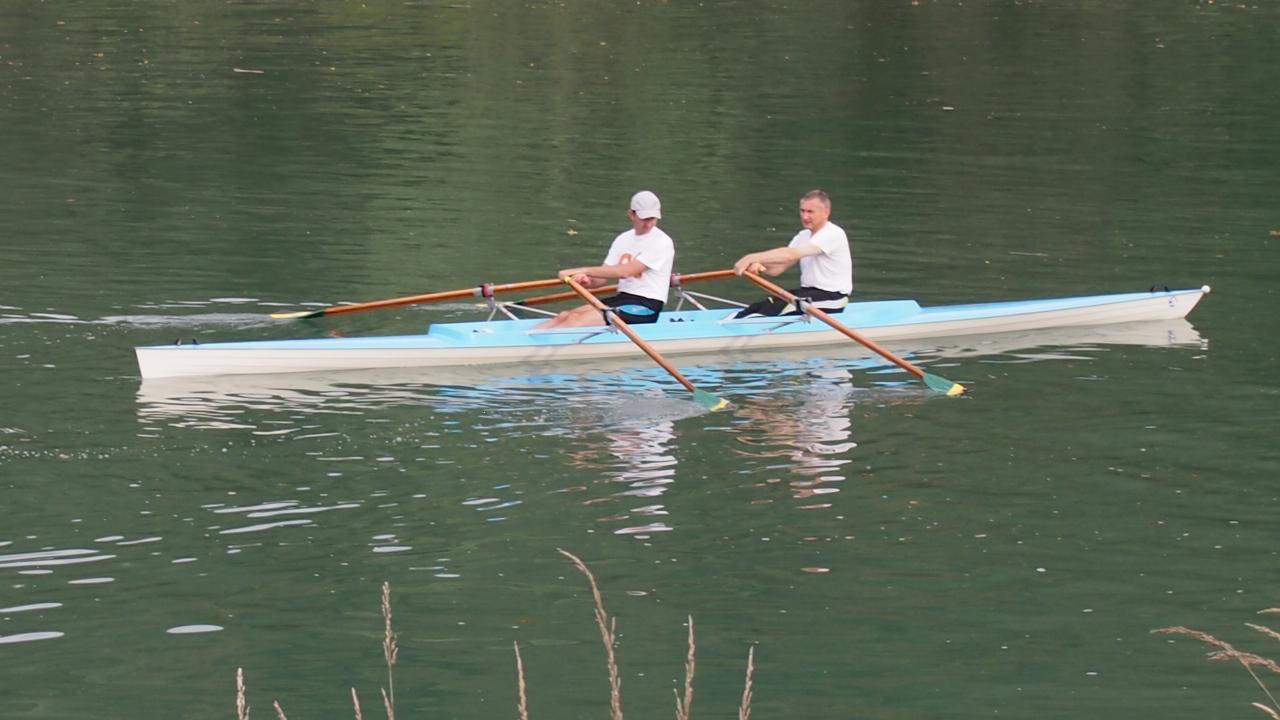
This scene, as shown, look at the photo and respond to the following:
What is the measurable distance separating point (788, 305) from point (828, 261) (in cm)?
53

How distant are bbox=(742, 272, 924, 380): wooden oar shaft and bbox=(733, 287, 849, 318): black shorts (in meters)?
0.23

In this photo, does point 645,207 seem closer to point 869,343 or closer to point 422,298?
point 422,298

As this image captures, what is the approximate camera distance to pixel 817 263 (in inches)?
714

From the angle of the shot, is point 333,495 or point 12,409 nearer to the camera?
point 333,495

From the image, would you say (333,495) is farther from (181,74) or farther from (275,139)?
(181,74)

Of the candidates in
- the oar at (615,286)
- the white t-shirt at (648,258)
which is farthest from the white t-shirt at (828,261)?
the white t-shirt at (648,258)

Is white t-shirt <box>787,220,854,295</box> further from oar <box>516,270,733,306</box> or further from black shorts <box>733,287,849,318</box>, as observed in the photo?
oar <box>516,270,733,306</box>

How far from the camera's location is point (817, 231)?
18.0 m

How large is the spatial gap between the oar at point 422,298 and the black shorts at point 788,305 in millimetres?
1767

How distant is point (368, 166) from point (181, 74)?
37.7 ft

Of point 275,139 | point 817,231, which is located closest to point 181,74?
point 275,139

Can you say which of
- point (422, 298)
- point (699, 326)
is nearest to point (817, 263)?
point (699, 326)

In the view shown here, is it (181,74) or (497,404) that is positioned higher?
(181,74)

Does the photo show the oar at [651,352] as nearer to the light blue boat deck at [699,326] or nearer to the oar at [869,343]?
the light blue boat deck at [699,326]
